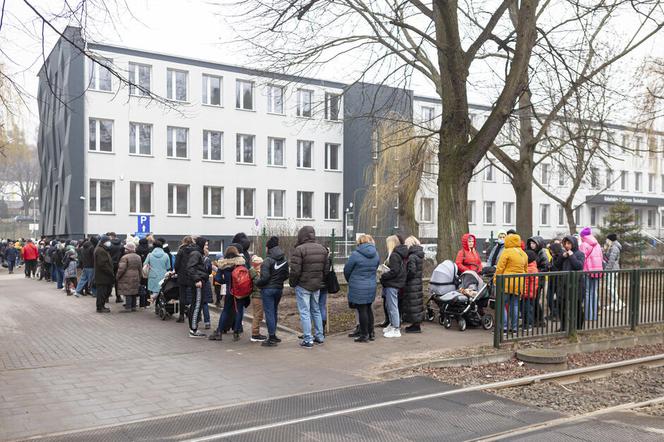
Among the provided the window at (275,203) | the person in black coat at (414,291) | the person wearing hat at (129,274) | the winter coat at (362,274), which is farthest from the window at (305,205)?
the winter coat at (362,274)

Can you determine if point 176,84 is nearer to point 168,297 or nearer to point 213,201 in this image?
point 213,201

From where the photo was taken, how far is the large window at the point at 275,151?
4125 centimetres

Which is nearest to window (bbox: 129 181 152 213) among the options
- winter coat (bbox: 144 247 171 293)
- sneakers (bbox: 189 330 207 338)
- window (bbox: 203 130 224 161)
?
window (bbox: 203 130 224 161)

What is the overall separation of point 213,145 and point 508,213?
26.3 metres

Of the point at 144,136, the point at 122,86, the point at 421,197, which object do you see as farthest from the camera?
the point at 144,136

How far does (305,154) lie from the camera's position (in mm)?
42875

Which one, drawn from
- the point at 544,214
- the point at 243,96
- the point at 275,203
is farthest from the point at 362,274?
the point at 544,214

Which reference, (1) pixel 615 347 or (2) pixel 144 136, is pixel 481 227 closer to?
(2) pixel 144 136

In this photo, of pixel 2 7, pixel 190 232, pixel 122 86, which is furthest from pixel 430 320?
pixel 190 232

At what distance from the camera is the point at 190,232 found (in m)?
38.2

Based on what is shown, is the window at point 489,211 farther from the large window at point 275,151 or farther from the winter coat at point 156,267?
the winter coat at point 156,267

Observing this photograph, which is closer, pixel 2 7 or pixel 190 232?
pixel 2 7

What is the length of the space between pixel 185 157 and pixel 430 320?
28303 millimetres

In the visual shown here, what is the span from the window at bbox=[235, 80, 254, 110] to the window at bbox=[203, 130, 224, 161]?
2391 mm
